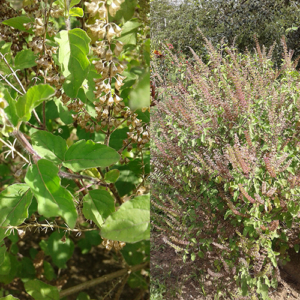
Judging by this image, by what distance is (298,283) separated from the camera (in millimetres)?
924

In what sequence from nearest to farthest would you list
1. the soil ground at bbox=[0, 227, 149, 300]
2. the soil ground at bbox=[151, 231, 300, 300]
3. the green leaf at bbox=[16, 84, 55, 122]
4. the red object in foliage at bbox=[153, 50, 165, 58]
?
the green leaf at bbox=[16, 84, 55, 122] < the red object in foliage at bbox=[153, 50, 165, 58] < the soil ground at bbox=[151, 231, 300, 300] < the soil ground at bbox=[0, 227, 149, 300]

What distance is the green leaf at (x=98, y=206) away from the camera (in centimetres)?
49

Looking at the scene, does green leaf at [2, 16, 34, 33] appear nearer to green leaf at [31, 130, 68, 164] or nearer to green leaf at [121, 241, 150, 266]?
green leaf at [31, 130, 68, 164]

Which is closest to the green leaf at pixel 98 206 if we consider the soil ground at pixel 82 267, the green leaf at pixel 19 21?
the green leaf at pixel 19 21

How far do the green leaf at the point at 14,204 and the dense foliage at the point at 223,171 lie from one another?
13.4 inches

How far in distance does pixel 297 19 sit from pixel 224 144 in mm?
643

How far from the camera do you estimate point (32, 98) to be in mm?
345

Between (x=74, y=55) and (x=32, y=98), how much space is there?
5.2 inches

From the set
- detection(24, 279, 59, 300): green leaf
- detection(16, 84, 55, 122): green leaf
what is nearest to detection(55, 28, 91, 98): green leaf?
detection(16, 84, 55, 122): green leaf

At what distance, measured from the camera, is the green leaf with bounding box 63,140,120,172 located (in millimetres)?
434

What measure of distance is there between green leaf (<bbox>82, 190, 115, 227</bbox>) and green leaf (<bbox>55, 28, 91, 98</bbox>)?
18 cm

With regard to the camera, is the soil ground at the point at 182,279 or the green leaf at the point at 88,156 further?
the soil ground at the point at 182,279

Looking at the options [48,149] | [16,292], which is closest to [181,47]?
[48,149]

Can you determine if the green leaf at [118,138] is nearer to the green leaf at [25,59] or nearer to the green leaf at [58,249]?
the green leaf at [25,59]
